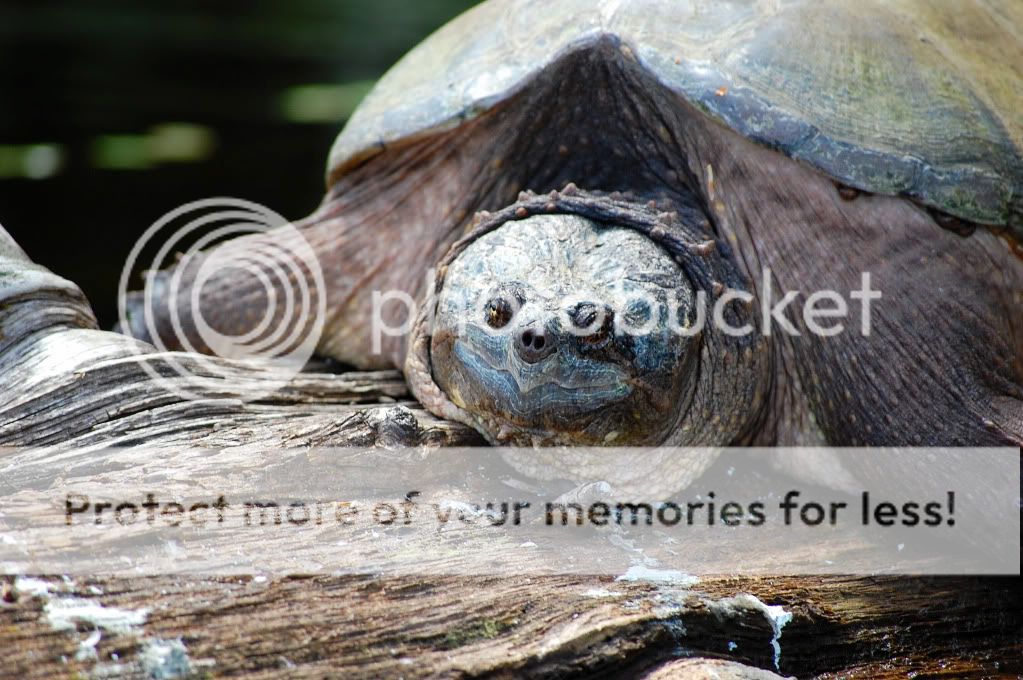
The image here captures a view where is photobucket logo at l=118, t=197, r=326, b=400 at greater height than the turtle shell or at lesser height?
lesser

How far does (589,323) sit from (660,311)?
0.21 m

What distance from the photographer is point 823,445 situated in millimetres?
2389

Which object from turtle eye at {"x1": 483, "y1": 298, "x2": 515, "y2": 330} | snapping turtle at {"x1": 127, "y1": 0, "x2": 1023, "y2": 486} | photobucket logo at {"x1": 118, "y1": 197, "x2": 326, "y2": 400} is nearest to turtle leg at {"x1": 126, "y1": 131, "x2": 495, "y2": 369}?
photobucket logo at {"x1": 118, "y1": 197, "x2": 326, "y2": 400}

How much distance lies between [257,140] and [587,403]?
482 cm

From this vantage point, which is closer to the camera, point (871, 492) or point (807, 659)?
point (807, 659)

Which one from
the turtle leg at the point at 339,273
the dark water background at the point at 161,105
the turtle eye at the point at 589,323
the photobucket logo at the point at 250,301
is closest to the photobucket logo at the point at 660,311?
the turtle eye at the point at 589,323

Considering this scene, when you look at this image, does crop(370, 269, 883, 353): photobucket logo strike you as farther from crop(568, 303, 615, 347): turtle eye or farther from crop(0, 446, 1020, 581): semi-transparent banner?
crop(0, 446, 1020, 581): semi-transparent banner

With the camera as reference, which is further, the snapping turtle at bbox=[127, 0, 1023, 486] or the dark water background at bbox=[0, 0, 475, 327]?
the dark water background at bbox=[0, 0, 475, 327]

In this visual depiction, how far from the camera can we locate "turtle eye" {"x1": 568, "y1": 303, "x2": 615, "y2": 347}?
205 centimetres

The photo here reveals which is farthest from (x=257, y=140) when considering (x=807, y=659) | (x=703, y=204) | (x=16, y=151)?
(x=807, y=659)

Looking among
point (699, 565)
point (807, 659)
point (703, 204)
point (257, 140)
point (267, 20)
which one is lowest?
point (807, 659)

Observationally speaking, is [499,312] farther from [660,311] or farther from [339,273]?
[339,273]

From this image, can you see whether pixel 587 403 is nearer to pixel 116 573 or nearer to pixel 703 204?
pixel 703 204

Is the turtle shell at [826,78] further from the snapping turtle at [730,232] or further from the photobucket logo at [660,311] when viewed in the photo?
the photobucket logo at [660,311]
